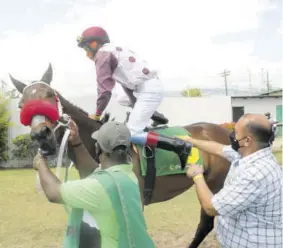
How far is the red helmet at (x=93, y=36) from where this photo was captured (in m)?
4.29

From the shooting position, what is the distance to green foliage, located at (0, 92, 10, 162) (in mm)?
16781

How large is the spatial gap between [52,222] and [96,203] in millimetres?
5125

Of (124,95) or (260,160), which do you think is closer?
(260,160)

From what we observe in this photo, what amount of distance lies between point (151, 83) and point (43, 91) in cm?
170

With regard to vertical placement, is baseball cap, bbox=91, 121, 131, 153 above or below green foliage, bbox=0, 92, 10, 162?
above

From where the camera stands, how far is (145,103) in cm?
457

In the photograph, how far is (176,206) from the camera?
26.2 feet

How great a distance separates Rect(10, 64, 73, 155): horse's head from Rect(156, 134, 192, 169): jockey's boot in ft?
4.08

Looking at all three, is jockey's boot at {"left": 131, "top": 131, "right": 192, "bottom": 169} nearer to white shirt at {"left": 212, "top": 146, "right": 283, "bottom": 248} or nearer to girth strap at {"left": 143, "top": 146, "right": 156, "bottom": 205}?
girth strap at {"left": 143, "top": 146, "right": 156, "bottom": 205}

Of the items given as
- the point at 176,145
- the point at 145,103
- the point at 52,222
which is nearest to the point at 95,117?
the point at 145,103

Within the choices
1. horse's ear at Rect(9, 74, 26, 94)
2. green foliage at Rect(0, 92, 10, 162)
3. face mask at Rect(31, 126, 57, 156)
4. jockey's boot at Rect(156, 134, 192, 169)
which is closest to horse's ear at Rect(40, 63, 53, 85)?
horse's ear at Rect(9, 74, 26, 94)

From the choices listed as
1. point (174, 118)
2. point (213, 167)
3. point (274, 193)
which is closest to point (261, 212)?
point (274, 193)

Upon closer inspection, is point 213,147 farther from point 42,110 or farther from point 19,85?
point 19,85

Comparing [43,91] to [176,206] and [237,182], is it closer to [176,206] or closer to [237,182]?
[237,182]
